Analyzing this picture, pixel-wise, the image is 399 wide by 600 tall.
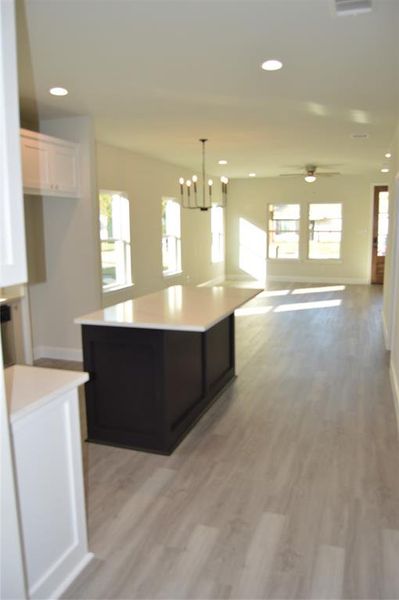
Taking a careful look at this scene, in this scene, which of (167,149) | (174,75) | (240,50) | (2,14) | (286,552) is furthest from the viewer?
(167,149)

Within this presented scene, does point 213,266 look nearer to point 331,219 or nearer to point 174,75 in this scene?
point 331,219

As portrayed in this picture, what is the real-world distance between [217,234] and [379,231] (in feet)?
12.4

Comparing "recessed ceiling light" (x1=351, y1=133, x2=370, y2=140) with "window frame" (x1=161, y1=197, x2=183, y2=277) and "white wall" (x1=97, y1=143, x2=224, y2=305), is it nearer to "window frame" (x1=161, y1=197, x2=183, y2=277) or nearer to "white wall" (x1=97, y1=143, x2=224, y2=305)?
"white wall" (x1=97, y1=143, x2=224, y2=305)

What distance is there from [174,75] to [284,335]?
3.91 metres

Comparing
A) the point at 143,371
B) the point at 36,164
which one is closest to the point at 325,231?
the point at 36,164

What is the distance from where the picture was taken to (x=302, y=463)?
3098 mm

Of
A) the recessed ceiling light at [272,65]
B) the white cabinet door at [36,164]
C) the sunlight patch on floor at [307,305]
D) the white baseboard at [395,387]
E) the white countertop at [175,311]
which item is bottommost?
the white baseboard at [395,387]

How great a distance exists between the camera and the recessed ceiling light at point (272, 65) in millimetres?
3225

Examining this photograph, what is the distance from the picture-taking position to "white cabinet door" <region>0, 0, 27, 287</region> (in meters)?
1.42

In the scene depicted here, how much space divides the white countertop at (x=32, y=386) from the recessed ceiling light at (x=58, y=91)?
265cm

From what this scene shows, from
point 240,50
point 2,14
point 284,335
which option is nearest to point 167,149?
point 284,335

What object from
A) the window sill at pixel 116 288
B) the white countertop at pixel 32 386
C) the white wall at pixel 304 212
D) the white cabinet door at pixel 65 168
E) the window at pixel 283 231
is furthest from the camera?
the window at pixel 283 231

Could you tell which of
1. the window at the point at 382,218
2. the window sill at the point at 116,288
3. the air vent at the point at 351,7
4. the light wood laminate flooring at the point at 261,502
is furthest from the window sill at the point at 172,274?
the air vent at the point at 351,7

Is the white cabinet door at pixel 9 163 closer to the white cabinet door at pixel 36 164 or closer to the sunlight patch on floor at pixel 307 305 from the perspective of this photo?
the white cabinet door at pixel 36 164
